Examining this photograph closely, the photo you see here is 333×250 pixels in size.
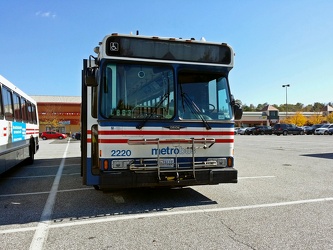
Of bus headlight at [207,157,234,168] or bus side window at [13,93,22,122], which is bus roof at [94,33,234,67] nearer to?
bus headlight at [207,157,234,168]

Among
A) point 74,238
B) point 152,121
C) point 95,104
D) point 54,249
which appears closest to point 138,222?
point 74,238

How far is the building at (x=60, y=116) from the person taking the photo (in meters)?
69.2

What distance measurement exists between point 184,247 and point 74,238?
5.14 ft

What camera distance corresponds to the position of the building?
6925cm

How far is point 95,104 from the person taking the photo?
5812 millimetres

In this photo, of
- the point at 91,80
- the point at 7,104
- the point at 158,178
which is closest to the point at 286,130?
the point at 7,104

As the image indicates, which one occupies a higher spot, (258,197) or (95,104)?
(95,104)

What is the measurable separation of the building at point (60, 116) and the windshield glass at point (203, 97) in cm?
6524

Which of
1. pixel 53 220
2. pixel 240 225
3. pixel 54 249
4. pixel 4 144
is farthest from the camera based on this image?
pixel 4 144

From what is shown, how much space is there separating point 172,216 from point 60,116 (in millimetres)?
71210

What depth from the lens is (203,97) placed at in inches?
245

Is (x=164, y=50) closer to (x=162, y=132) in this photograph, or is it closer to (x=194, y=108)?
(x=194, y=108)

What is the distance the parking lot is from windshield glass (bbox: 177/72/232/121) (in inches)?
70.8

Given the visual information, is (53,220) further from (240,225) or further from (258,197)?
(258,197)
